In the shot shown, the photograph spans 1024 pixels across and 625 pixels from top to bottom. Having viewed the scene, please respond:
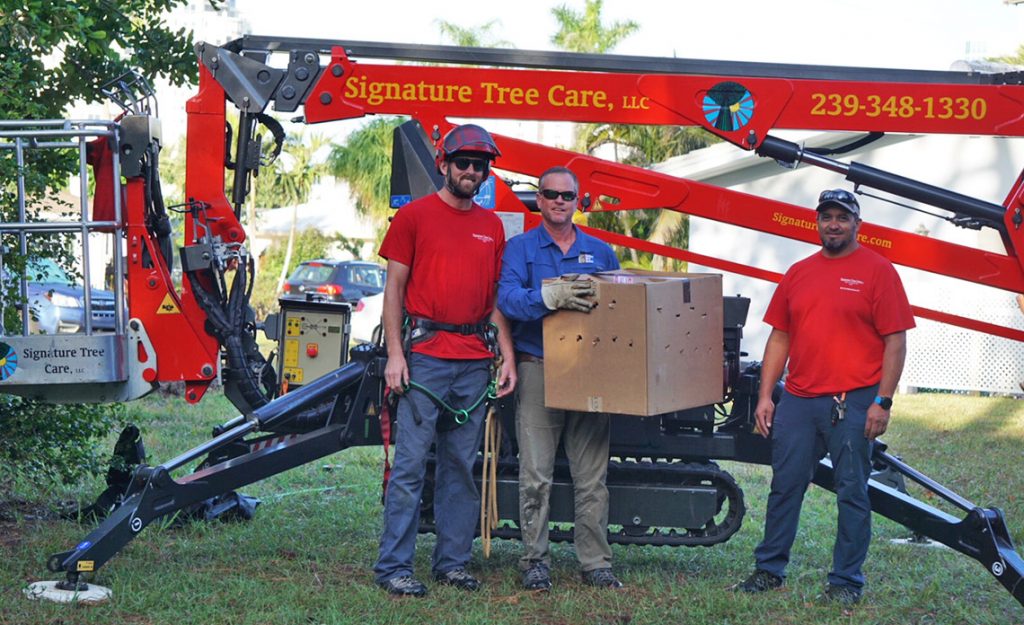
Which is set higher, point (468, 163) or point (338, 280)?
point (468, 163)

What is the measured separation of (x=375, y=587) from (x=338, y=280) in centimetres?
2180

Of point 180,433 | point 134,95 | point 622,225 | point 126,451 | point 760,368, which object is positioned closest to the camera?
point 760,368

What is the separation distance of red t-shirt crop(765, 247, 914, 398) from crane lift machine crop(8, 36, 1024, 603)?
456mm

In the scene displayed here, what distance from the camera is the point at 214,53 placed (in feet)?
23.1

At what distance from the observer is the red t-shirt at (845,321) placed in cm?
604

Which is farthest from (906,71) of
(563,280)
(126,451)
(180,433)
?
(180,433)

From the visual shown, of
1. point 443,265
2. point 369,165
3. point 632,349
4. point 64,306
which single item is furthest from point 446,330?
point 369,165

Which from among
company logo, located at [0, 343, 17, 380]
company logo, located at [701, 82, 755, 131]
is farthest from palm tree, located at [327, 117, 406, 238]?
company logo, located at [0, 343, 17, 380]

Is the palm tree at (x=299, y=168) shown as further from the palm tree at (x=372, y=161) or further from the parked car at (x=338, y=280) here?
the parked car at (x=338, y=280)

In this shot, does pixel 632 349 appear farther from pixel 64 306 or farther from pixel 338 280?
pixel 338 280

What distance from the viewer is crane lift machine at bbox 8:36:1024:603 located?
21.9 ft

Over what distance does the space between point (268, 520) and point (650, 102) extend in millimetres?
3584

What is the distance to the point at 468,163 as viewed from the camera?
616cm

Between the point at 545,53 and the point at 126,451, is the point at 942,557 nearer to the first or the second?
the point at 545,53
